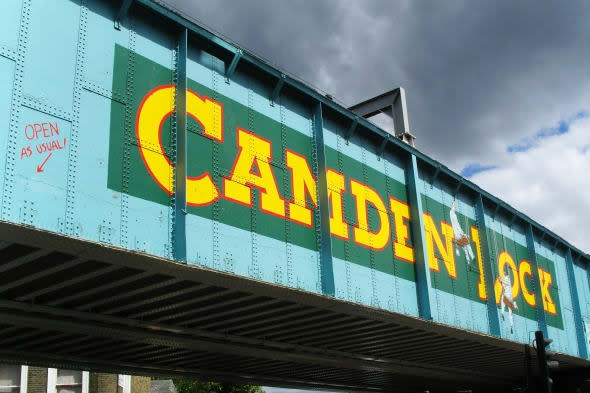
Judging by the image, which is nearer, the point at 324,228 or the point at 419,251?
the point at 324,228

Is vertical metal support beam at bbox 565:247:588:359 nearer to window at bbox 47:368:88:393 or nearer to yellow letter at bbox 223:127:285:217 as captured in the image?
yellow letter at bbox 223:127:285:217

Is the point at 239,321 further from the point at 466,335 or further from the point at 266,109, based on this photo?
the point at 466,335

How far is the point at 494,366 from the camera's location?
33.6 m

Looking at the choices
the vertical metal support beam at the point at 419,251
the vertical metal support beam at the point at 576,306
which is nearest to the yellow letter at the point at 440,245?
the vertical metal support beam at the point at 419,251

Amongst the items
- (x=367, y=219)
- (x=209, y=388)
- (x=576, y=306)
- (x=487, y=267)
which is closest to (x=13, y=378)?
(x=367, y=219)

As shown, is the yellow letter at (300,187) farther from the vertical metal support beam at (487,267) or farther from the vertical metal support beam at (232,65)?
the vertical metal support beam at (487,267)

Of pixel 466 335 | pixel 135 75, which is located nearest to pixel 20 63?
pixel 135 75

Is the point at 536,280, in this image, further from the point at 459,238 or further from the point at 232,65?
the point at 232,65

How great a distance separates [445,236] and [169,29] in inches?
552

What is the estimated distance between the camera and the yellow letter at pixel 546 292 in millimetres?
31962

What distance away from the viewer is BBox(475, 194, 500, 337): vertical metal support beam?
87.8 feet

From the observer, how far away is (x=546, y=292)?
32.5 meters

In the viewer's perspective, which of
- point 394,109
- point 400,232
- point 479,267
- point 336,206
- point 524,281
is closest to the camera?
point 336,206

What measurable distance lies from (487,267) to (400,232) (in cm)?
672
